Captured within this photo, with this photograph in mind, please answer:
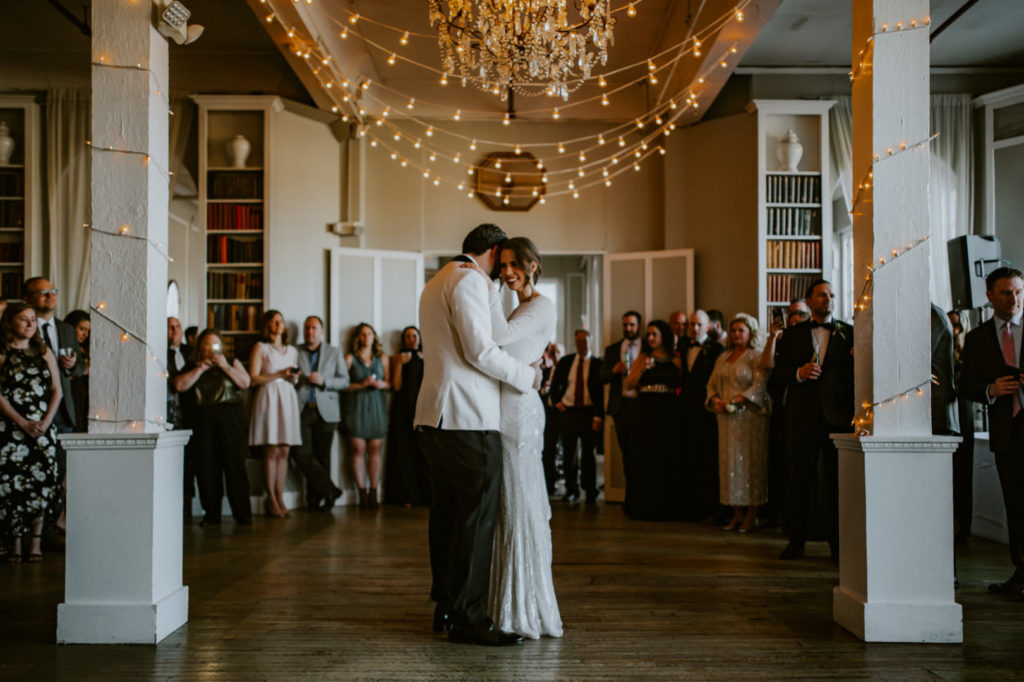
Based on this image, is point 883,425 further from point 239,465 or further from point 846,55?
point 846,55

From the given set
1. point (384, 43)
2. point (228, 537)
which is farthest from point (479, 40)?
point (228, 537)

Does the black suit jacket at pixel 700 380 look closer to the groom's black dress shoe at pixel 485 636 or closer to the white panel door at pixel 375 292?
the white panel door at pixel 375 292

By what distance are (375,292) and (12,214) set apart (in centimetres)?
331

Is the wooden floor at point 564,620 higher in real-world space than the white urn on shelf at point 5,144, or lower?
lower

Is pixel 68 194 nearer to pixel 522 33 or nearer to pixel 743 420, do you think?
pixel 522 33

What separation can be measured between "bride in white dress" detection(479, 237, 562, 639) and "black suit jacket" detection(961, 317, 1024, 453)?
7.40ft

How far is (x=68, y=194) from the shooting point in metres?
7.92

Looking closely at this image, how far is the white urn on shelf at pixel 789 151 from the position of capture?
780 cm

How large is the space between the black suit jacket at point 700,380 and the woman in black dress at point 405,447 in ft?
7.55

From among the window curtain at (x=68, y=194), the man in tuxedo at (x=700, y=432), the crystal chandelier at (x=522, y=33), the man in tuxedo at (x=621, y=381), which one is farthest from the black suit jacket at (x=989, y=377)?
the window curtain at (x=68, y=194)

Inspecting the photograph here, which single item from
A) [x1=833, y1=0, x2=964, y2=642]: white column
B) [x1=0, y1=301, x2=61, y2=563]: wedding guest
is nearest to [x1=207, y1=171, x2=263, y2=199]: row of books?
[x1=0, y1=301, x2=61, y2=563]: wedding guest

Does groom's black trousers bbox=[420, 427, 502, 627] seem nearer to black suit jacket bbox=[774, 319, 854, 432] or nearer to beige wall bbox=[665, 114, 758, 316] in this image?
black suit jacket bbox=[774, 319, 854, 432]

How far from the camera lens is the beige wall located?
799 centimetres

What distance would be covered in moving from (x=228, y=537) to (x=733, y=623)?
3673 millimetres
